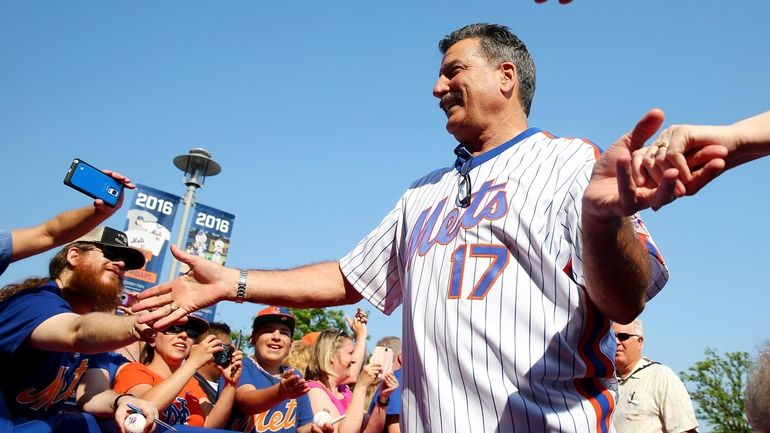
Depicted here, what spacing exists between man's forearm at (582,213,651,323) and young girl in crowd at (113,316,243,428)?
325 centimetres

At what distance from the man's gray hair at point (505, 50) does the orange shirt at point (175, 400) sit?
316 centimetres

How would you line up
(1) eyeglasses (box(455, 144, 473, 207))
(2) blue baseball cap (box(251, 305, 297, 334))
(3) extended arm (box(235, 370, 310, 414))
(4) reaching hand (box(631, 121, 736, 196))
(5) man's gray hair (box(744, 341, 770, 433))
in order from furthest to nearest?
1. (2) blue baseball cap (box(251, 305, 297, 334))
2. (3) extended arm (box(235, 370, 310, 414))
3. (1) eyeglasses (box(455, 144, 473, 207))
4. (5) man's gray hair (box(744, 341, 770, 433))
5. (4) reaching hand (box(631, 121, 736, 196))

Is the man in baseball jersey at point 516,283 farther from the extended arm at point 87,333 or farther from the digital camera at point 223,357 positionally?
the digital camera at point 223,357

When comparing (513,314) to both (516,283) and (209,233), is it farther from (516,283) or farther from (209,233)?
(209,233)

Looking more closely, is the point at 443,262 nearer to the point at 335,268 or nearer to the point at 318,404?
the point at 335,268

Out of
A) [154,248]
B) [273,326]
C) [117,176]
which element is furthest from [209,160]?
[117,176]

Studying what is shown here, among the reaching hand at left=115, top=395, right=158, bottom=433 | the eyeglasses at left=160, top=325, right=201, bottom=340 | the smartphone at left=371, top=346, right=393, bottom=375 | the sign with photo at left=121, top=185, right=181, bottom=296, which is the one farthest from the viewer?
the sign with photo at left=121, top=185, right=181, bottom=296

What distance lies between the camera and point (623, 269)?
5.99 ft

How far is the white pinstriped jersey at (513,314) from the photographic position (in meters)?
2.05

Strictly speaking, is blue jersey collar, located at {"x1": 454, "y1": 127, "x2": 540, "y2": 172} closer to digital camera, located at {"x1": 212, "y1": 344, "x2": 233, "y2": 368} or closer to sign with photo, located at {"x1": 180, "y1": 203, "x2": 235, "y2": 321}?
digital camera, located at {"x1": 212, "y1": 344, "x2": 233, "y2": 368}

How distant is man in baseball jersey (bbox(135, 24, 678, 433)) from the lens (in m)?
1.84

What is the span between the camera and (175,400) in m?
4.82

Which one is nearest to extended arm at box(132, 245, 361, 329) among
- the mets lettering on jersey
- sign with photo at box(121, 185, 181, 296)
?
the mets lettering on jersey

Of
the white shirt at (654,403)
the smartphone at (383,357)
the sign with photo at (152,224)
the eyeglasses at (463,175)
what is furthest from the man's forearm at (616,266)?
the sign with photo at (152,224)
